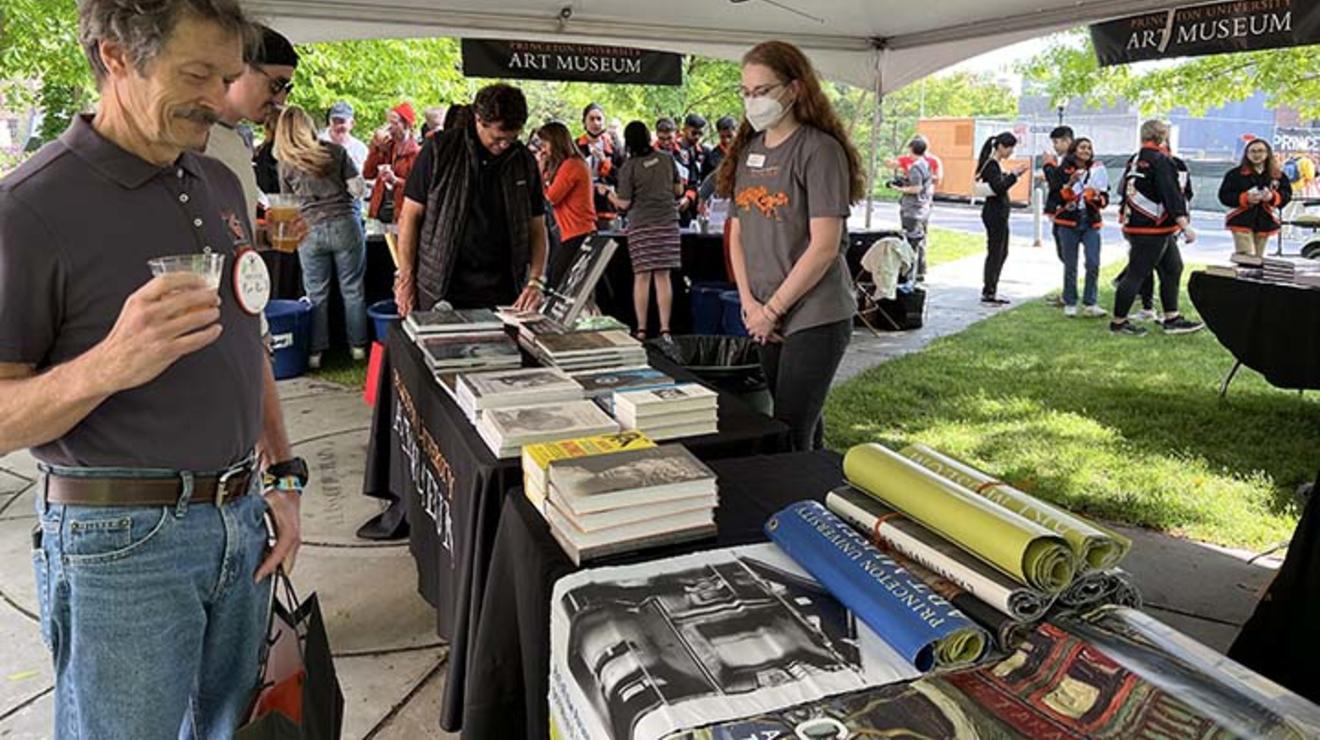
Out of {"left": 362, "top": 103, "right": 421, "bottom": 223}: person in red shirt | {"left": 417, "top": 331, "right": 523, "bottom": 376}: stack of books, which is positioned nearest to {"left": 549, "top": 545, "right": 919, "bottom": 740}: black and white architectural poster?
{"left": 417, "top": 331, "right": 523, "bottom": 376}: stack of books

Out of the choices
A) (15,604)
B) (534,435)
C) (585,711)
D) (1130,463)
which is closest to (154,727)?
(585,711)

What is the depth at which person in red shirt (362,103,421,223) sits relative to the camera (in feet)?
24.3

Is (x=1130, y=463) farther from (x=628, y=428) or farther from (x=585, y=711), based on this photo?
(x=585, y=711)

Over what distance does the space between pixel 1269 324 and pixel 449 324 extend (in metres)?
4.14

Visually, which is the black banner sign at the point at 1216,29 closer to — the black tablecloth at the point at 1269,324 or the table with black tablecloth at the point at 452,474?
the black tablecloth at the point at 1269,324

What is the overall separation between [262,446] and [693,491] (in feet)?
2.61

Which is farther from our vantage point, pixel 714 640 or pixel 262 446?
pixel 262 446

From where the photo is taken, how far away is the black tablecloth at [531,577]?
1314 millimetres

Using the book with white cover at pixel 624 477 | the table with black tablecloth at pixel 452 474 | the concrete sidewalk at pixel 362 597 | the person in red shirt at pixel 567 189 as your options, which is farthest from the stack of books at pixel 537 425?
the person in red shirt at pixel 567 189

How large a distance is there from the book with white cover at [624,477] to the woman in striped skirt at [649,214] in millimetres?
4545

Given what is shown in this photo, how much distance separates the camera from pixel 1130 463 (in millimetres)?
4203

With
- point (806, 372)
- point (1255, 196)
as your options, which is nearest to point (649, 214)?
point (806, 372)

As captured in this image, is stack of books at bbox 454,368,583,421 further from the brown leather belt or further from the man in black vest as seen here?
the man in black vest

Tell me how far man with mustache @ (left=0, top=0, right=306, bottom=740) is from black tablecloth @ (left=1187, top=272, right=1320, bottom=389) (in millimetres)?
4764
